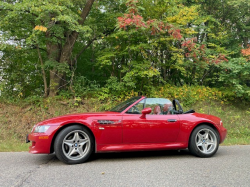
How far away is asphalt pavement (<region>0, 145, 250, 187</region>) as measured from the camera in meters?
3.11

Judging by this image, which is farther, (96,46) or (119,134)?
(96,46)

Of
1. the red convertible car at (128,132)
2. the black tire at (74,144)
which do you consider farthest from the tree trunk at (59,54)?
the black tire at (74,144)

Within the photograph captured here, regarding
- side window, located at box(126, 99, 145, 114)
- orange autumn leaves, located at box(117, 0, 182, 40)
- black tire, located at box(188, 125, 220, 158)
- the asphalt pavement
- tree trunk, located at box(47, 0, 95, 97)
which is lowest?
the asphalt pavement

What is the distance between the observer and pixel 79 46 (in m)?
12.0

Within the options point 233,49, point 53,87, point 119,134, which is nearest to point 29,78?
point 53,87

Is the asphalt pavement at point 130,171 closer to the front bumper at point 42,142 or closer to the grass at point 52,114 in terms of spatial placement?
the front bumper at point 42,142

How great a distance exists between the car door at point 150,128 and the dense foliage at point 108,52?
5171 mm

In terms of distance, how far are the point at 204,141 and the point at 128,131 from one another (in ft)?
6.06

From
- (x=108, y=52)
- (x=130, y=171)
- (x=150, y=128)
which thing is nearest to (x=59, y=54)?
(x=108, y=52)

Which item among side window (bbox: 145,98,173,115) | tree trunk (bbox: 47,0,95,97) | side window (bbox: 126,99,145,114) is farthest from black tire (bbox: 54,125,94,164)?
tree trunk (bbox: 47,0,95,97)

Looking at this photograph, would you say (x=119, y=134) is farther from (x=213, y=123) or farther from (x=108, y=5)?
(x=108, y=5)

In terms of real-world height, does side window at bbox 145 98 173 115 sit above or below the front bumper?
above

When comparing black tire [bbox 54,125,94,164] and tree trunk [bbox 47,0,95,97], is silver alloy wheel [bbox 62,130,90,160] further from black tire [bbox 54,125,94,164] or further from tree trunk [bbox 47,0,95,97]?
tree trunk [bbox 47,0,95,97]

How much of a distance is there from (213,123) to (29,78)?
29.8 ft
